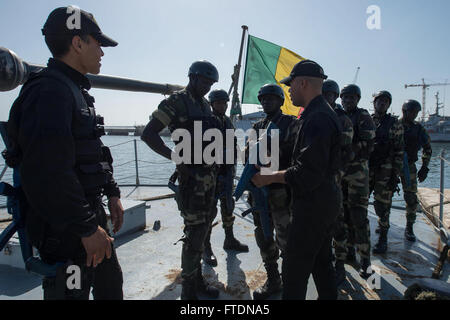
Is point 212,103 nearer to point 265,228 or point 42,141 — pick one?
point 265,228

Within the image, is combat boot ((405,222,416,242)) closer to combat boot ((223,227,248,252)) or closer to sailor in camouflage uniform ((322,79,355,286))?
sailor in camouflage uniform ((322,79,355,286))

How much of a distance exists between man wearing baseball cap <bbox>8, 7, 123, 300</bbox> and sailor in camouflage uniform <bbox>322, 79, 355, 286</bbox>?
2.19m

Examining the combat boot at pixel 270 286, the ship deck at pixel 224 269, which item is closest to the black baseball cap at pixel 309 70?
the combat boot at pixel 270 286

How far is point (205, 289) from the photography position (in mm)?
2994

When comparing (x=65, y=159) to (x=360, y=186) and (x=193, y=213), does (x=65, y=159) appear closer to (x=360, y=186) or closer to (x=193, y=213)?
(x=193, y=213)

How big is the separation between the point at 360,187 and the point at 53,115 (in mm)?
3545

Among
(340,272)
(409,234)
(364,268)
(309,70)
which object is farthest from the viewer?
(409,234)

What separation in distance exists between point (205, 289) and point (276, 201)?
1.29 metres

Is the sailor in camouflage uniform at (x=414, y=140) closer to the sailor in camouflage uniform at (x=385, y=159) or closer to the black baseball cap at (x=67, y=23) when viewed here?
the sailor in camouflage uniform at (x=385, y=159)

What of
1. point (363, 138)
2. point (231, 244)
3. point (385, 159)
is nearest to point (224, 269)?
point (231, 244)

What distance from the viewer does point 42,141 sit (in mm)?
1289

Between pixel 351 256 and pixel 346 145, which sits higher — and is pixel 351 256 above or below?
below

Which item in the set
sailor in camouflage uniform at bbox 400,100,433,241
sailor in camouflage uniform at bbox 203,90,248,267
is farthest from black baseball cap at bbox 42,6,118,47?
sailor in camouflage uniform at bbox 400,100,433,241

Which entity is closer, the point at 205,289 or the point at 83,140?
the point at 83,140
